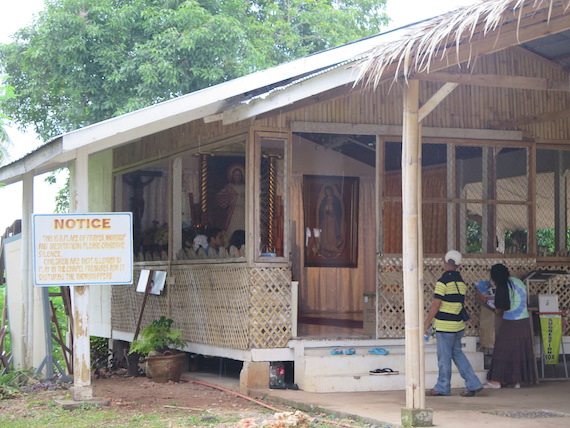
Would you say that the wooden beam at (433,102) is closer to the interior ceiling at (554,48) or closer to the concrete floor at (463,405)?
the concrete floor at (463,405)

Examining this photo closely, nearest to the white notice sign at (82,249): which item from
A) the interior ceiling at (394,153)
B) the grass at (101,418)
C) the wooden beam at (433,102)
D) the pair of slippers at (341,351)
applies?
the grass at (101,418)

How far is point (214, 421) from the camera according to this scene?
334 inches

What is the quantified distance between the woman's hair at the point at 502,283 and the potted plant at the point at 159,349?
4.05 m

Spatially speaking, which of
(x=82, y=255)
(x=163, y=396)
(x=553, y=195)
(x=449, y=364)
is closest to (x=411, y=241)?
(x=449, y=364)

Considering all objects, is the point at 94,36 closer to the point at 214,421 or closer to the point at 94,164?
the point at 94,164

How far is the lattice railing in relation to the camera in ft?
34.4

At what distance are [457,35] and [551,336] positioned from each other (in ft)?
18.5

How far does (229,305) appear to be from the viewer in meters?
10.9

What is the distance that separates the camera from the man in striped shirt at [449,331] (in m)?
9.66

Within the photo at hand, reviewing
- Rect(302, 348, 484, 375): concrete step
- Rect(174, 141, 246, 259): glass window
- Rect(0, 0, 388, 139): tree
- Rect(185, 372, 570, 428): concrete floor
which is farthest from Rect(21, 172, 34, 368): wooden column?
Rect(0, 0, 388, 139): tree

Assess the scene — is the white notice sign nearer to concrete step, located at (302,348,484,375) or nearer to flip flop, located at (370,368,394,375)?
concrete step, located at (302,348,484,375)

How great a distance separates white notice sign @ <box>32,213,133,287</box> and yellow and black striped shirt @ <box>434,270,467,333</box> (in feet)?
11.1

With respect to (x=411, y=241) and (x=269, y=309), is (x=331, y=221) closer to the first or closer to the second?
(x=269, y=309)

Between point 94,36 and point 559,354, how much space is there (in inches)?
507
